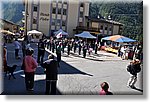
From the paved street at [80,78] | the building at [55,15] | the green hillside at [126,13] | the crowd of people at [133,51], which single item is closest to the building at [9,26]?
the building at [55,15]

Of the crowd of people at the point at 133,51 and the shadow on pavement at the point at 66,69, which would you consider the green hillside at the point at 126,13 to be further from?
the shadow on pavement at the point at 66,69

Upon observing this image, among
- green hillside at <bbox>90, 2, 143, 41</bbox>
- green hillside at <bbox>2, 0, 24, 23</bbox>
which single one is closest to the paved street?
green hillside at <bbox>2, 0, 24, 23</bbox>

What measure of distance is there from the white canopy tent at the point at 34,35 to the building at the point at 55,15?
5 centimetres

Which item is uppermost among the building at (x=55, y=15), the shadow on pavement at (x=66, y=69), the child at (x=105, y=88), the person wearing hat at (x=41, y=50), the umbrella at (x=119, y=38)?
the building at (x=55, y=15)

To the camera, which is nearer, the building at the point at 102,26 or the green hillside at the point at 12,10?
the green hillside at the point at 12,10

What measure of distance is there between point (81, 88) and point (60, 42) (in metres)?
0.97

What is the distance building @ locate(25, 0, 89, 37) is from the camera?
4.01 m

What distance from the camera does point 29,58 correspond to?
4.00 metres

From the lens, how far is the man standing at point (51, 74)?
3846 mm

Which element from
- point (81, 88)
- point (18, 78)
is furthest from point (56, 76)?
point (18, 78)

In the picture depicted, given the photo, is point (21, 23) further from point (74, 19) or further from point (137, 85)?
point (137, 85)

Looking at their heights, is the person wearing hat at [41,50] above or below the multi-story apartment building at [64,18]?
below

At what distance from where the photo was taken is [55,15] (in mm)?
4148

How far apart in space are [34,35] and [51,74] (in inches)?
24.1
